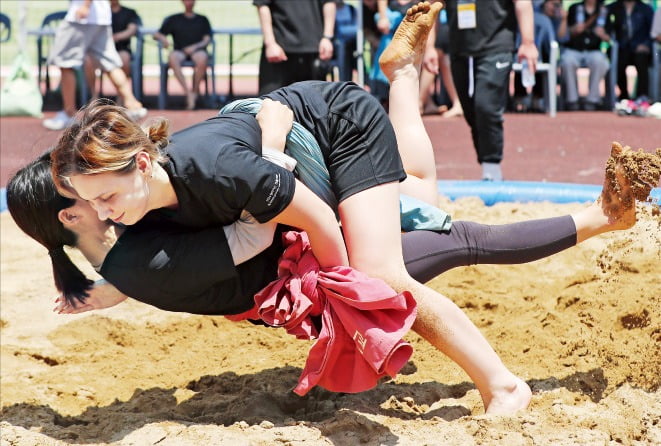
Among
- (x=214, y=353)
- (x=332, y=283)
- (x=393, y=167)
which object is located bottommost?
(x=214, y=353)

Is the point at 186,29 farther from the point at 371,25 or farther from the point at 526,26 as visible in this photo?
the point at 526,26

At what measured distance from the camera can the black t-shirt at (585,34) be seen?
11.0m

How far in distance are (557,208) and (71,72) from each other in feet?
18.5

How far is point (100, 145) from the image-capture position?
2697mm

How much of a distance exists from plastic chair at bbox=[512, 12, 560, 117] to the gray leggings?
700 centimetres

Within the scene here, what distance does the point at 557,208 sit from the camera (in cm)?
540

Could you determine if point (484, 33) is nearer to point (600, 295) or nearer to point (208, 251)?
point (600, 295)

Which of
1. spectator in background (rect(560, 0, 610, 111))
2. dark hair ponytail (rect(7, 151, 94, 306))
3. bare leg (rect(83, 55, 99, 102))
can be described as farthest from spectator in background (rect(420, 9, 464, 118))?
dark hair ponytail (rect(7, 151, 94, 306))

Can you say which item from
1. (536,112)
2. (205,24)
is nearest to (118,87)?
(205,24)

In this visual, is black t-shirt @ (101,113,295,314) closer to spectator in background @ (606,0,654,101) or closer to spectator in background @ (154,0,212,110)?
spectator in background @ (154,0,212,110)

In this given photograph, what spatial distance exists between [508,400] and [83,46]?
7.18 meters

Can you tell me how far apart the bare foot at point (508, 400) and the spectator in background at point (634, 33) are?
28.2ft

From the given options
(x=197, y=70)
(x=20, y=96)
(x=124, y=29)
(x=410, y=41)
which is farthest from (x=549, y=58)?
(x=410, y=41)

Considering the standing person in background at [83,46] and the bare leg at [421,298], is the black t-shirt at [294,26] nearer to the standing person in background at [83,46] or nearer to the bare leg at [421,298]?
the standing person in background at [83,46]
